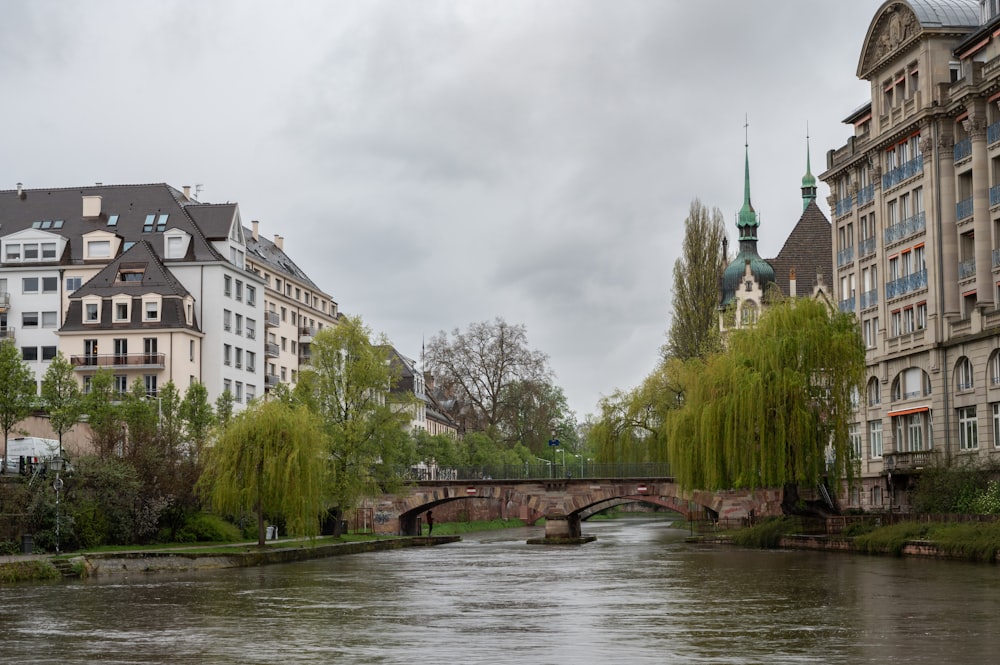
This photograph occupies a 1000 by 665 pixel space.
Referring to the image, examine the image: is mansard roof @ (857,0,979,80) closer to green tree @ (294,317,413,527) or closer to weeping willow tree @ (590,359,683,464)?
weeping willow tree @ (590,359,683,464)

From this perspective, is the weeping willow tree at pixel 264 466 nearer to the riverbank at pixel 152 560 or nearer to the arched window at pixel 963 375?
the riverbank at pixel 152 560

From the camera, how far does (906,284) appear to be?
232ft

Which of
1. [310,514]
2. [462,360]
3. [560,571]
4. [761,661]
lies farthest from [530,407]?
[761,661]

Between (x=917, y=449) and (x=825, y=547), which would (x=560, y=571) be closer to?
(x=825, y=547)

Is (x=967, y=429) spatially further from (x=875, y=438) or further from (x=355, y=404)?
(x=355, y=404)

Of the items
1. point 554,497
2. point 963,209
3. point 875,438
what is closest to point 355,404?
point 554,497

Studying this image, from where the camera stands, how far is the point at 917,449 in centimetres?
6975

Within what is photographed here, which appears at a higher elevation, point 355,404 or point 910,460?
point 355,404

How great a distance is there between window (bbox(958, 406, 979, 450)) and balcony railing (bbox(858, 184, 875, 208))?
15212 millimetres

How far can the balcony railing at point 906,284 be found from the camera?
6869 cm

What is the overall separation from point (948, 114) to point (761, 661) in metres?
50.0

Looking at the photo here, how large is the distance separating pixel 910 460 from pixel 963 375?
4693 mm

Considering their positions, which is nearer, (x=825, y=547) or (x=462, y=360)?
(x=825, y=547)

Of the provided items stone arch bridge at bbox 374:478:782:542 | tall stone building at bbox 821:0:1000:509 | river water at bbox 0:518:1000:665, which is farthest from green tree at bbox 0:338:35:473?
tall stone building at bbox 821:0:1000:509
